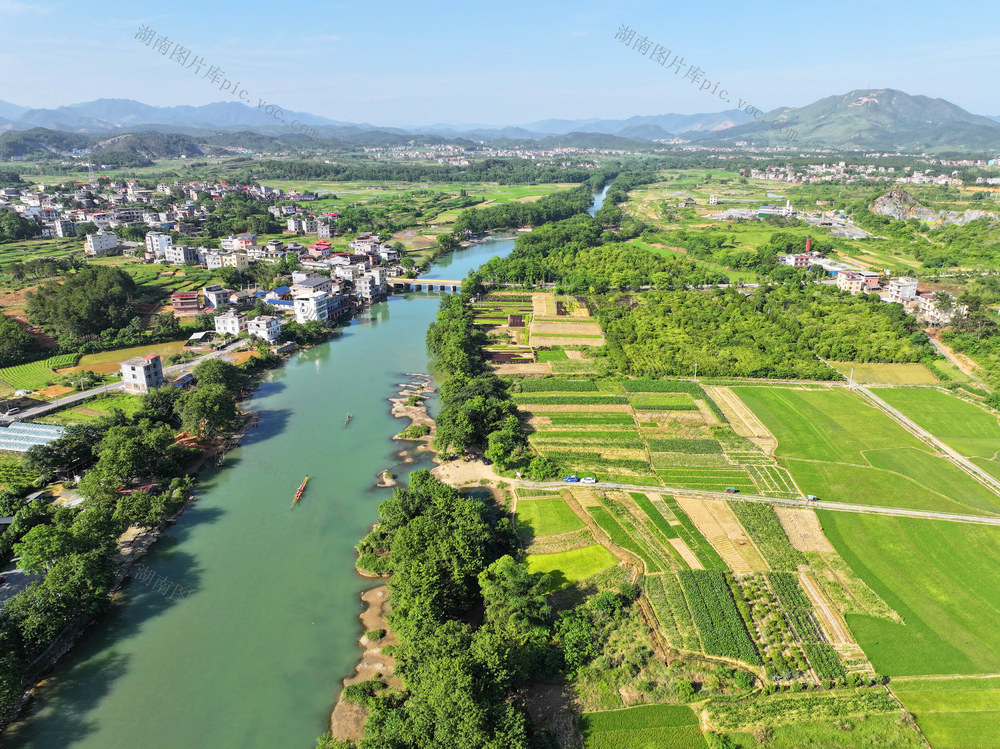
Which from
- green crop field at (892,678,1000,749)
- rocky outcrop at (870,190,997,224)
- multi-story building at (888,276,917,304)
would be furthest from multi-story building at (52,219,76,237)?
rocky outcrop at (870,190,997,224)

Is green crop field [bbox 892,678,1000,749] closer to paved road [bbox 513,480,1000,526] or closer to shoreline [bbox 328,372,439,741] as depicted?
paved road [bbox 513,480,1000,526]

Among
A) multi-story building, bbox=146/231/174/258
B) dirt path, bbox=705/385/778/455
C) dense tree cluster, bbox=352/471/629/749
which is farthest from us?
multi-story building, bbox=146/231/174/258

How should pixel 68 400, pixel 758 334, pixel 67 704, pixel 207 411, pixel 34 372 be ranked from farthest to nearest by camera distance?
pixel 758 334 → pixel 34 372 → pixel 68 400 → pixel 207 411 → pixel 67 704

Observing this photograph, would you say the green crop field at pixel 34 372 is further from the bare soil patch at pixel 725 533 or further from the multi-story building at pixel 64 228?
the multi-story building at pixel 64 228

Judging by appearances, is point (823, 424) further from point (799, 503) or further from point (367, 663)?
point (367, 663)

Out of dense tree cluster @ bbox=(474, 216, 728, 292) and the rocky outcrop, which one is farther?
the rocky outcrop

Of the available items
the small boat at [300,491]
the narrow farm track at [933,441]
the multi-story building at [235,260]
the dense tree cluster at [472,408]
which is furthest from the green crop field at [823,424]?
the multi-story building at [235,260]

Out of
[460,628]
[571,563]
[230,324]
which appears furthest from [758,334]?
[230,324]
